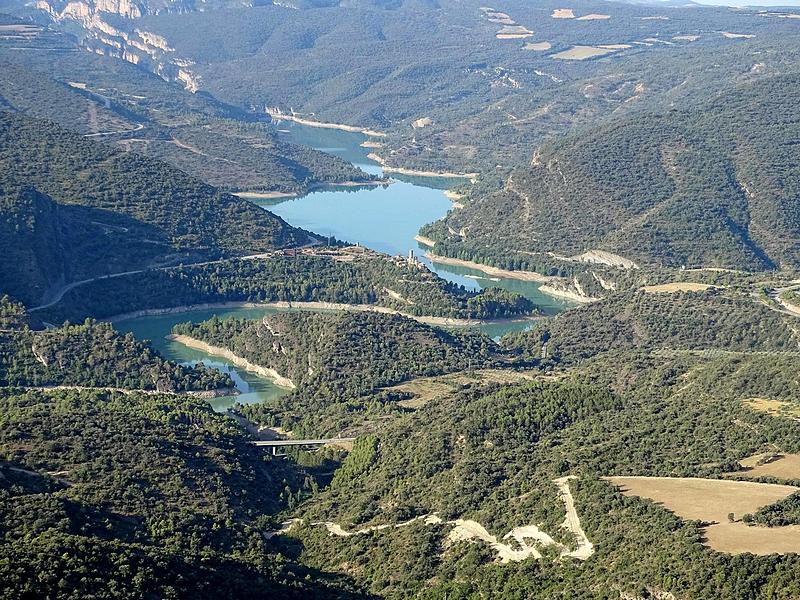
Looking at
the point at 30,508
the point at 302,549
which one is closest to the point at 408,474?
the point at 302,549

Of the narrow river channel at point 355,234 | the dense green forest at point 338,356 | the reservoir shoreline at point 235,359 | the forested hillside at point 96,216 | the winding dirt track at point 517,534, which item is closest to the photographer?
the winding dirt track at point 517,534

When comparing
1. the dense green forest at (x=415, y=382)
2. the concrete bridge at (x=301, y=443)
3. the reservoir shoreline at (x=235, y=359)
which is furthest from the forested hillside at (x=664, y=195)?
the concrete bridge at (x=301, y=443)

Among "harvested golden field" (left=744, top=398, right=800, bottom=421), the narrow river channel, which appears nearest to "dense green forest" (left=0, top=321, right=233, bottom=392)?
the narrow river channel

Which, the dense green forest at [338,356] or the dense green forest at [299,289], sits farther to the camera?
the dense green forest at [299,289]

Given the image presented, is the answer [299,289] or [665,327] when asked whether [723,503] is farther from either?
[299,289]

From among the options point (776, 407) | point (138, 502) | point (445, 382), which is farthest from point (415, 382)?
point (138, 502)

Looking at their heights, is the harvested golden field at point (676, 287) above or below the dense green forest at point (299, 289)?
above

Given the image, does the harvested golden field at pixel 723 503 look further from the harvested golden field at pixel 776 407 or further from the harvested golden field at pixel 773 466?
the harvested golden field at pixel 776 407
